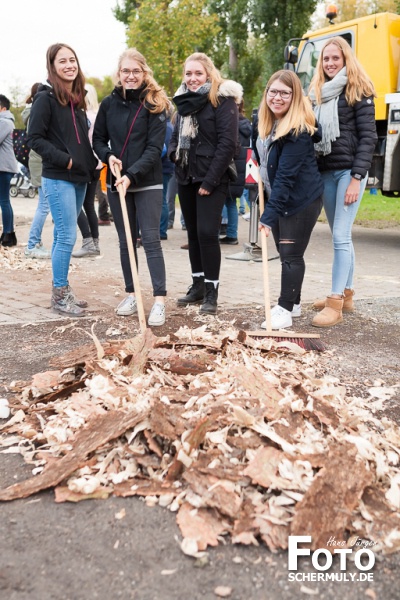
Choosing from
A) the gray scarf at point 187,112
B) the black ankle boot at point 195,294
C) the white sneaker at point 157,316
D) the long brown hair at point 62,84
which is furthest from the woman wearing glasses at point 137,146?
the black ankle boot at point 195,294

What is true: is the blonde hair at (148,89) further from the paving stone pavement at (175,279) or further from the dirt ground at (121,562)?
the dirt ground at (121,562)

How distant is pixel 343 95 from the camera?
5500 millimetres

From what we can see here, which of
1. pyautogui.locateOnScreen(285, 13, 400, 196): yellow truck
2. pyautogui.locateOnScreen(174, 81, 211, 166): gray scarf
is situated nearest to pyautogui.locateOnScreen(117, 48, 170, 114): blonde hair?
pyautogui.locateOnScreen(174, 81, 211, 166): gray scarf

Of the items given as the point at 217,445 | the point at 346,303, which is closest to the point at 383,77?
the point at 346,303

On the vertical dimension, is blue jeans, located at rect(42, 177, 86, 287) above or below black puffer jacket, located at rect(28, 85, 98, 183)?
below

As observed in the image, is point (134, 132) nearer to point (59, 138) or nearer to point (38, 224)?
point (59, 138)

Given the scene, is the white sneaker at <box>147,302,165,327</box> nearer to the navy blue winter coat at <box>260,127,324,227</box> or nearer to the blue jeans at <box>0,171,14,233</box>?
the navy blue winter coat at <box>260,127,324,227</box>

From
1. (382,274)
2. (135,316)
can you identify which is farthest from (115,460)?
(382,274)

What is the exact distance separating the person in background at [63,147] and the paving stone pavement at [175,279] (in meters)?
0.47

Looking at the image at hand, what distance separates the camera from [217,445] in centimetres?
296

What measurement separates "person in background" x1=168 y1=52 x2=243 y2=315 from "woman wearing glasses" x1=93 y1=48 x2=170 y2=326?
239 millimetres

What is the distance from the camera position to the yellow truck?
35.0 ft

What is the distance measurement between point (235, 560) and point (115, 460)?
0.81 metres

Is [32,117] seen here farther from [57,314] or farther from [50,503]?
[50,503]
